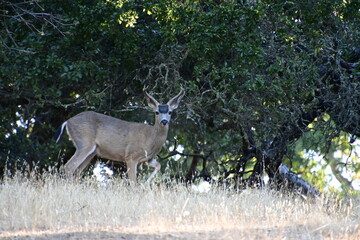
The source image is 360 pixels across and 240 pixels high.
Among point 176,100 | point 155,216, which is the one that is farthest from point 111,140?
point 155,216

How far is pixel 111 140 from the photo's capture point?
1355 centimetres

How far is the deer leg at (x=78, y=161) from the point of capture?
43.1ft

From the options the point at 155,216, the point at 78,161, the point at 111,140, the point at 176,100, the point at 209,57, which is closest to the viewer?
the point at 155,216

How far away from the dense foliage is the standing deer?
48 centimetres

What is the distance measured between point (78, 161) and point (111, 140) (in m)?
0.81

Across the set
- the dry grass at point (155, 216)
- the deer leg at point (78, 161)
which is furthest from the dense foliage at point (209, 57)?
the dry grass at point (155, 216)

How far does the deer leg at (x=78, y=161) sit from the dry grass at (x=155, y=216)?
114 inches

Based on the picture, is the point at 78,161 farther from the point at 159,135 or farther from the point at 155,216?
the point at 155,216

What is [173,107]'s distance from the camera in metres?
12.7

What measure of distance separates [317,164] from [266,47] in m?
16.3

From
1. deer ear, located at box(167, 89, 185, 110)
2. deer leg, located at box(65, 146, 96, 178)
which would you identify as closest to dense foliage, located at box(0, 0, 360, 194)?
deer ear, located at box(167, 89, 185, 110)

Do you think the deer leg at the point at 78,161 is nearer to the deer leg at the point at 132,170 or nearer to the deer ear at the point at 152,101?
the deer leg at the point at 132,170

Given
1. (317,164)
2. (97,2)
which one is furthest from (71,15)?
(317,164)

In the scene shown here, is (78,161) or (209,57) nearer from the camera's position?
(209,57)
